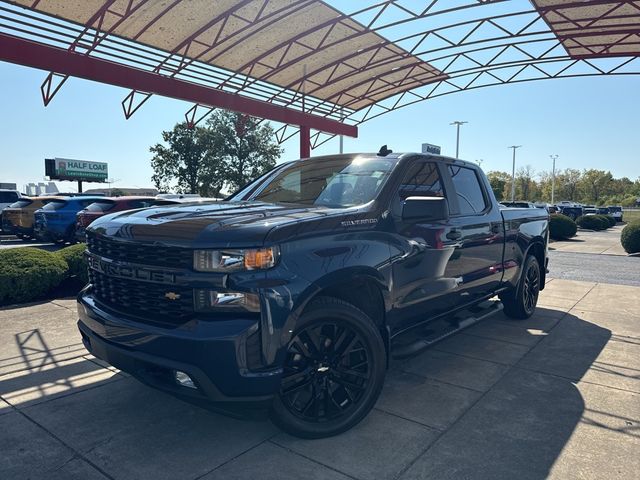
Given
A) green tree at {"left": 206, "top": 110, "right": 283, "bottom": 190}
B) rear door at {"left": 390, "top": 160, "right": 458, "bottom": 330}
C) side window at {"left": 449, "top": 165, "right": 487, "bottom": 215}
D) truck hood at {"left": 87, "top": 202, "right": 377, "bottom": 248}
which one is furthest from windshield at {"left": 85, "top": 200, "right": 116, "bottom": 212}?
green tree at {"left": 206, "top": 110, "right": 283, "bottom": 190}

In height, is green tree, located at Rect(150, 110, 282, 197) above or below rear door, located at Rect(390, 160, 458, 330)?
above

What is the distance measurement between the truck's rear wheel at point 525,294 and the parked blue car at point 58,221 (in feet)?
40.9

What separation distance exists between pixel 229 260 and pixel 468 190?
3.00 metres

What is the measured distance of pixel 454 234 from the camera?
4059 mm

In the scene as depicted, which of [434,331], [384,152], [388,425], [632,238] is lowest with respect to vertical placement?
[388,425]

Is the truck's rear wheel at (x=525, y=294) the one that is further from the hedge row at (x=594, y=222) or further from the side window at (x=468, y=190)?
the hedge row at (x=594, y=222)

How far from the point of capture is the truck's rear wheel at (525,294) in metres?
5.66

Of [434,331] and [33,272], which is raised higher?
[33,272]

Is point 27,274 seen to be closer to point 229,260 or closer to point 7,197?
point 229,260

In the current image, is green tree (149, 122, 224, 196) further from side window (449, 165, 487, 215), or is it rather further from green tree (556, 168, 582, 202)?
green tree (556, 168, 582, 202)

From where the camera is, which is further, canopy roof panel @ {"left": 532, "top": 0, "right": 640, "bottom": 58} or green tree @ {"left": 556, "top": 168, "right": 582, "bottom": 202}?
green tree @ {"left": 556, "top": 168, "right": 582, "bottom": 202}

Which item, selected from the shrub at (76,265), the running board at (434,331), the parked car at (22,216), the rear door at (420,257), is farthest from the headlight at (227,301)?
the parked car at (22,216)

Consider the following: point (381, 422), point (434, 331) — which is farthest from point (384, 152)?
point (381, 422)

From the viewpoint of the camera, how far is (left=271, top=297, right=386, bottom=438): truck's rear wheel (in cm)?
281
